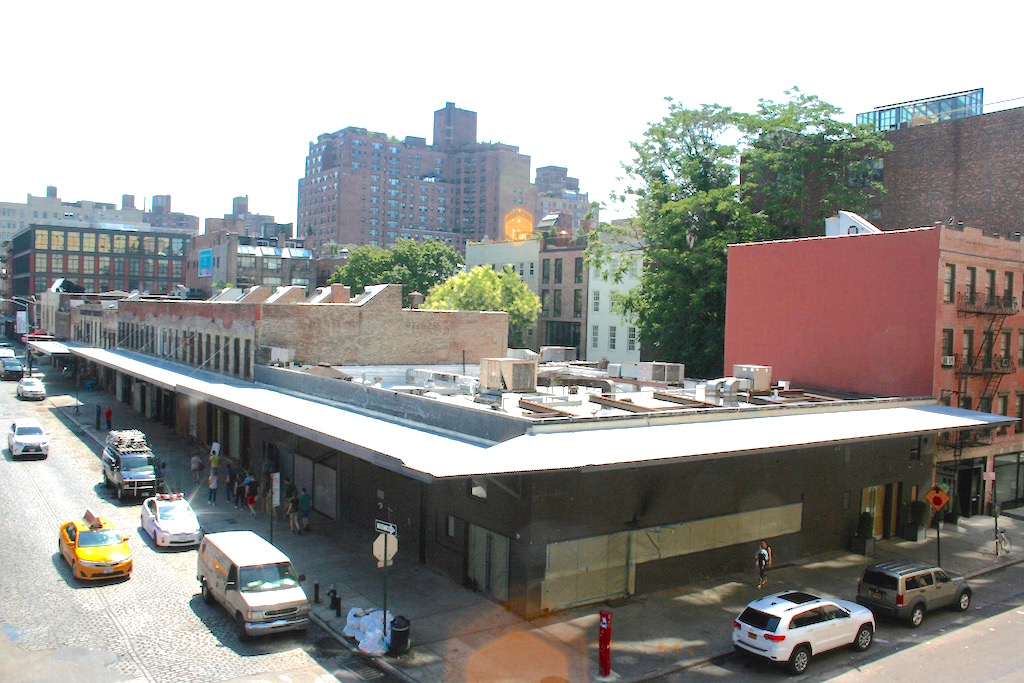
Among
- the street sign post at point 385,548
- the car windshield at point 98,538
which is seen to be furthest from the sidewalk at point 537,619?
Result: the car windshield at point 98,538

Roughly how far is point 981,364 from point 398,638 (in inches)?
1011

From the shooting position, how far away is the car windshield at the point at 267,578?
1812cm

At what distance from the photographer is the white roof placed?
18.1m

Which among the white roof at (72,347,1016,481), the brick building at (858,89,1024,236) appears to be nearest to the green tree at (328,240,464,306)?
the brick building at (858,89,1024,236)

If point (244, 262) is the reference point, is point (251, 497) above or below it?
below

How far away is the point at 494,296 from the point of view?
66.9 metres

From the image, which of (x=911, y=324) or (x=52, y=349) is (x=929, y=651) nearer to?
(x=911, y=324)

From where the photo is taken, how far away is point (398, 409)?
26.2 metres

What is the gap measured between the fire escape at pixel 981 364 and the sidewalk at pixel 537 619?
3921 millimetres

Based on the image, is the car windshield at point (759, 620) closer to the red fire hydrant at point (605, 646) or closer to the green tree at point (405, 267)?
the red fire hydrant at point (605, 646)

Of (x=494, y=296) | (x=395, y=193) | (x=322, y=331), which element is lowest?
(x=322, y=331)

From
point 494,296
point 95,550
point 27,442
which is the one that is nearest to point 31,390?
point 27,442

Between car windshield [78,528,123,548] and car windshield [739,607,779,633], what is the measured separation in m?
15.9

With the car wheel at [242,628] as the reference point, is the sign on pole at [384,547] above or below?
above
